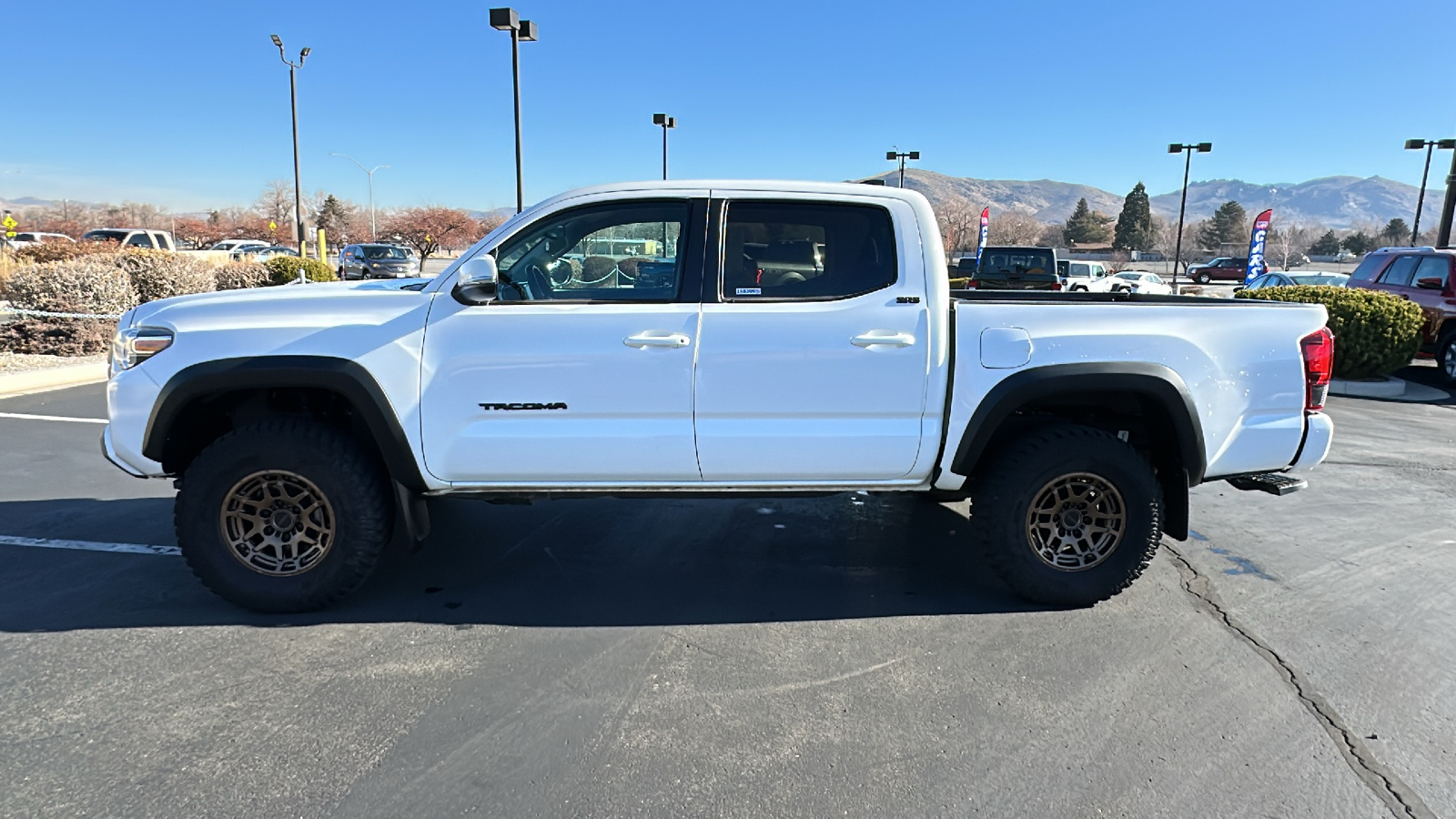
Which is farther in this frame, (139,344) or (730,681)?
(139,344)

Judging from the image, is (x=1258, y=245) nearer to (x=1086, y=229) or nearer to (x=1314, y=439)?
(x=1314, y=439)

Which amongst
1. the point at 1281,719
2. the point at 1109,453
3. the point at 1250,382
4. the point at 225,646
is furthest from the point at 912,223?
the point at 225,646

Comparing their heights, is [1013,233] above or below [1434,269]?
above

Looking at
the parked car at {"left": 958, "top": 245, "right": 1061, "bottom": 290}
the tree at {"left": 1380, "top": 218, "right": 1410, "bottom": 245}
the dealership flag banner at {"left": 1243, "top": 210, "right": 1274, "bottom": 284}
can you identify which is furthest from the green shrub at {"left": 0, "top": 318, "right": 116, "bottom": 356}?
the tree at {"left": 1380, "top": 218, "right": 1410, "bottom": 245}

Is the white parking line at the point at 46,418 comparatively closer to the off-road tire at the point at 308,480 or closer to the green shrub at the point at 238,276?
the off-road tire at the point at 308,480

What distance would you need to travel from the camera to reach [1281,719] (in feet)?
10.0

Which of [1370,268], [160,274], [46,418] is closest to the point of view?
[46,418]

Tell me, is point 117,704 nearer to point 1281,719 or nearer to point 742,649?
point 742,649

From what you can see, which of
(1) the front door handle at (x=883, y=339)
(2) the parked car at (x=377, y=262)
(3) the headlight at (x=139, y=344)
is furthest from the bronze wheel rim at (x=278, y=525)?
(2) the parked car at (x=377, y=262)

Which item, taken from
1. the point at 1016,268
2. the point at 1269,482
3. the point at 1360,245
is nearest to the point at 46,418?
the point at 1269,482

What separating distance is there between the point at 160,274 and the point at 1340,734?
1564cm

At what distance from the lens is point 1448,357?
11562mm

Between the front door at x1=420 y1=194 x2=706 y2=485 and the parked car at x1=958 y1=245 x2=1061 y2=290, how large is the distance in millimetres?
14407

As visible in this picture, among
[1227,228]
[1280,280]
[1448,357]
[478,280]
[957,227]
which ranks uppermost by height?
[1227,228]
